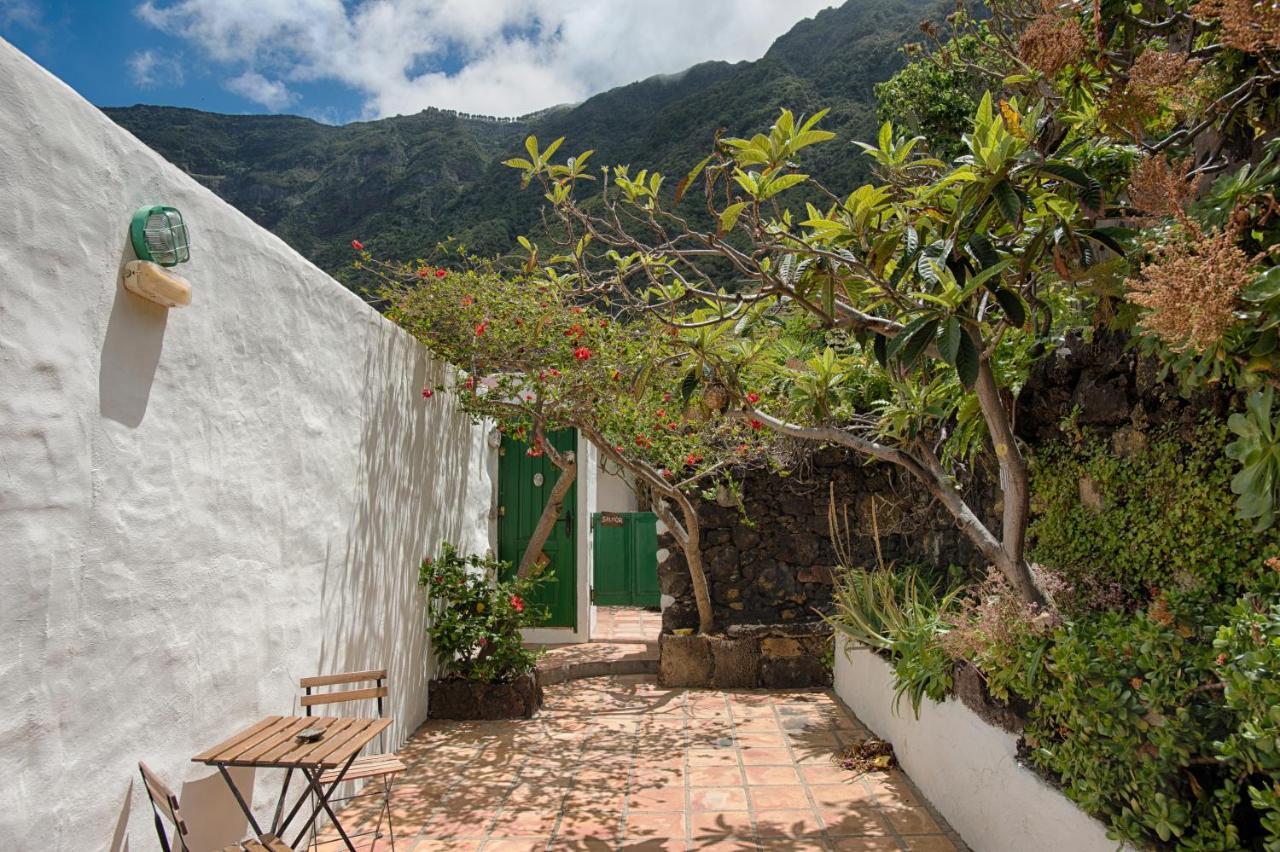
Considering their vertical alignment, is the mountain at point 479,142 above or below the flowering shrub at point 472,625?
above

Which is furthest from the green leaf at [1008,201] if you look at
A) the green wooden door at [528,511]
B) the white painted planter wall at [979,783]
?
the green wooden door at [528,511]

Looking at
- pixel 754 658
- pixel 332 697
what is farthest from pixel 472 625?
pixel 754 658

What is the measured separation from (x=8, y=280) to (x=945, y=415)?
3871 mm

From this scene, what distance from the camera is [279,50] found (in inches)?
1006

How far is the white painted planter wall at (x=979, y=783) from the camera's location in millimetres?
2857

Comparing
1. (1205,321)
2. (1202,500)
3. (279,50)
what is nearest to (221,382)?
(1205,321)

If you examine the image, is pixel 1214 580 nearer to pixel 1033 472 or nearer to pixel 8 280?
pixel 1033 472

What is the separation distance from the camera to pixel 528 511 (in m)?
8.87

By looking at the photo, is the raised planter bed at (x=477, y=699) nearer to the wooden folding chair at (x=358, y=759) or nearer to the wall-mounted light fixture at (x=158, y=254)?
the wooden folding chair at (x=358, y=759)

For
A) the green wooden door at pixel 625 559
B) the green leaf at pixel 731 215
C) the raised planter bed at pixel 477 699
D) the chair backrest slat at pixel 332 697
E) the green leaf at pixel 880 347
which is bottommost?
the raised planter bed at pixel 477 699

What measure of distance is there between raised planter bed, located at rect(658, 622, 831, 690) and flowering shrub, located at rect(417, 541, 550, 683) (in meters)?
1.52

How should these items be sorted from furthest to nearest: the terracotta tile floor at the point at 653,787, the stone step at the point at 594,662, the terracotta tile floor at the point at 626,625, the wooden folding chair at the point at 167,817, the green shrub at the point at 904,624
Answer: the terracotta tile floor at the point at 626,625, the stone step at the point at 594,662, the green shrub at the point at 904,624, the terracotta tile floor at the point at 653,787, the wooden folding chair at the point at 167,817

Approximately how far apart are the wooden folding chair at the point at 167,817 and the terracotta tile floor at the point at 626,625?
601cm

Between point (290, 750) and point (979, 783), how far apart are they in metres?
2.79
